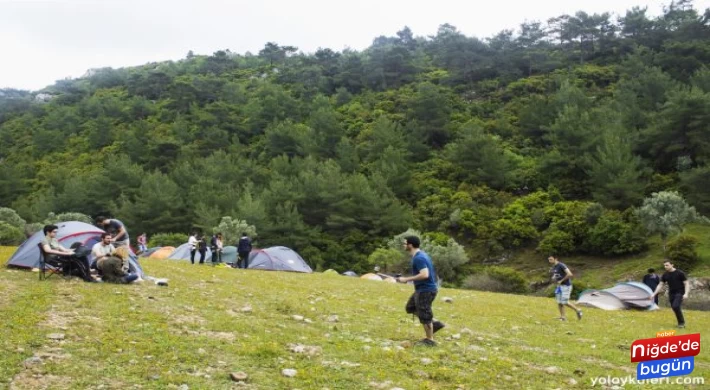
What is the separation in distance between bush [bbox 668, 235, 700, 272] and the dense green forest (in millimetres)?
3552

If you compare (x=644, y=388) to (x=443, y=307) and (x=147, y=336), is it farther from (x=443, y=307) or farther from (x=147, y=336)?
(x=443, y=307)

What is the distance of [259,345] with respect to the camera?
27.0 ft

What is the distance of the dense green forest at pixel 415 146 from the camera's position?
4647 cm

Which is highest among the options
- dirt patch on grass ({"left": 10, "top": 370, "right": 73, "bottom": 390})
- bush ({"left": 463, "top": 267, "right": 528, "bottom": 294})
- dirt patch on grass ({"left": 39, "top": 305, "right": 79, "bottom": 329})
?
dirt patch on grass ({"left": 10, "top": 370, "right": 73, "bottom": 390})

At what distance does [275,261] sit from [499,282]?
45.8 ft

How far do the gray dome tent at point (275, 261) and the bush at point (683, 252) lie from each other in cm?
2316

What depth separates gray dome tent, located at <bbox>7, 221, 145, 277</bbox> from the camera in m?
17.7

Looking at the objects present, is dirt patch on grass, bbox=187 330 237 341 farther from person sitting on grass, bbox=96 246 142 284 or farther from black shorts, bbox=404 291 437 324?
person sitting on grass, bbox=96 246 142 284

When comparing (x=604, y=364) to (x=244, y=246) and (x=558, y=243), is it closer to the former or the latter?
(x=244, y=246)

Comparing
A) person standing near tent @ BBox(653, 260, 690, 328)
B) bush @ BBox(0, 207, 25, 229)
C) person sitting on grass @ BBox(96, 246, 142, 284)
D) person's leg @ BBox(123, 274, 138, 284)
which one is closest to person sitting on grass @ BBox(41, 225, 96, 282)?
person sitting on grass @ BBox(96, 246, 142, 284)

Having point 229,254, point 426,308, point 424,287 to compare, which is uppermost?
point 424,287

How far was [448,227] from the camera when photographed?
5050cm

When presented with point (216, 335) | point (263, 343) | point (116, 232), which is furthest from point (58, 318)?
point (116, 232)
